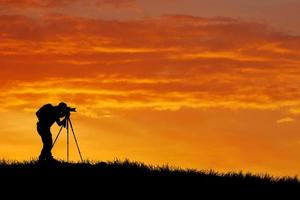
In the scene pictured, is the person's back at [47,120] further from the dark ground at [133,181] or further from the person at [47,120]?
the dark ground at [133,181]

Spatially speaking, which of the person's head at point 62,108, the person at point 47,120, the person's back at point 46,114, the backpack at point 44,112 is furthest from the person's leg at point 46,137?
the person's head at point 62,108

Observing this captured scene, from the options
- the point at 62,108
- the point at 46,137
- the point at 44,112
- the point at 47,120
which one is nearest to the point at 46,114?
the point at 44,112

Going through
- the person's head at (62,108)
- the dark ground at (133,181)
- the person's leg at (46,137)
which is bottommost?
the dark ground at (133,181)

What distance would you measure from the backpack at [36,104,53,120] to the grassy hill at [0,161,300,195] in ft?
6.33

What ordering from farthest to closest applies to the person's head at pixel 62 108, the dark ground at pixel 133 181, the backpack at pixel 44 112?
the person's head at pixel 62 108, the backpack at pixel 44 112, the dark ground at pixel 133 181

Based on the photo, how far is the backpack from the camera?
28.8m

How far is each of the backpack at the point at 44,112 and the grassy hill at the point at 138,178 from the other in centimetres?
193

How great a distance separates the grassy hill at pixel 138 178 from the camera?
80.4 feet

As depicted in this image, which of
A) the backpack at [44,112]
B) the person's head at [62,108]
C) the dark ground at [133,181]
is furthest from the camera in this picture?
the person's head at [62,108]

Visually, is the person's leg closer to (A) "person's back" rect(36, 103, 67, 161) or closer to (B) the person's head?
(A) "person's back" rect(36, 103, 67, 161)

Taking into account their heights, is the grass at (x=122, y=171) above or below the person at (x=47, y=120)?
below

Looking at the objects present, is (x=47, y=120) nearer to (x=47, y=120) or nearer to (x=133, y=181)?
(x=47, y=120)

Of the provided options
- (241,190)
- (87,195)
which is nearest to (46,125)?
(87,195)

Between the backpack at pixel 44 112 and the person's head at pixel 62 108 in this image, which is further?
the person's head at pixel 62 108
